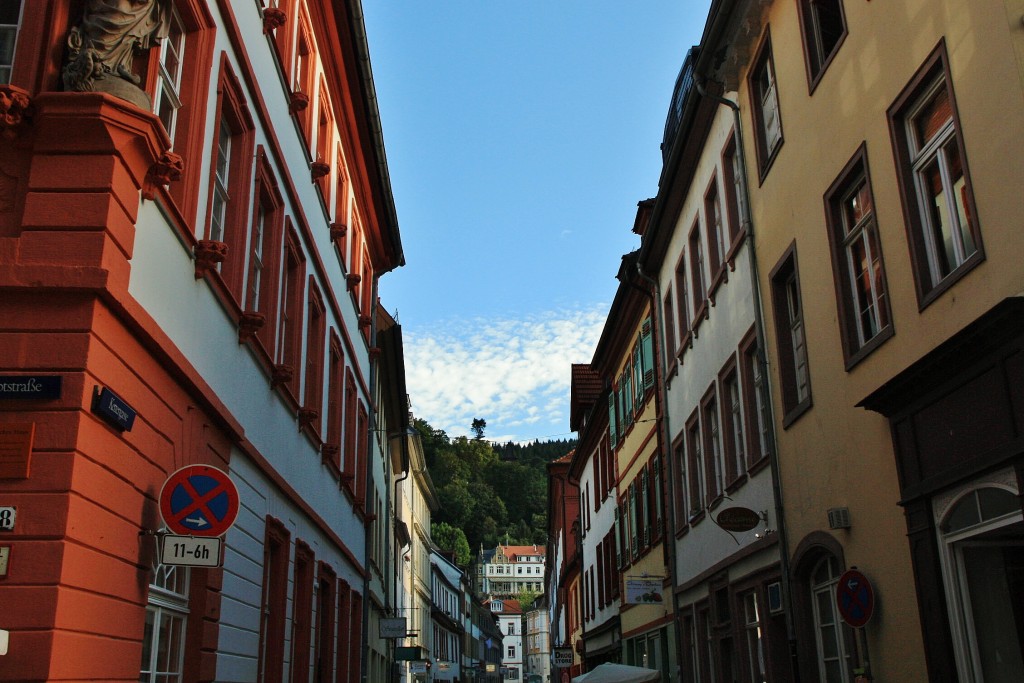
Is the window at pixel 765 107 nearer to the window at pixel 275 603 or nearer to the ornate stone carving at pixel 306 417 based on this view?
the ornate stone carving at pixel 306 417

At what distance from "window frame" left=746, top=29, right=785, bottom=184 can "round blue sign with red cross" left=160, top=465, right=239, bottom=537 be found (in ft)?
29.0

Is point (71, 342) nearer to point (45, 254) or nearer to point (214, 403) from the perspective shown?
point (45, 254)

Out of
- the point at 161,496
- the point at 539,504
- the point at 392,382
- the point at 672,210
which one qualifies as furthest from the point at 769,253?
the point at 539,504

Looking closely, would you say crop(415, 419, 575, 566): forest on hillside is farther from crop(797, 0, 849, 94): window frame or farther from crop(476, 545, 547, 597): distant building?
crop(797, 0, 849, 94): window frame

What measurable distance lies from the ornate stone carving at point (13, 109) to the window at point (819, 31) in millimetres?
8375

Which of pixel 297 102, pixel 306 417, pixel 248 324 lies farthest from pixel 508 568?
pixel 248 324

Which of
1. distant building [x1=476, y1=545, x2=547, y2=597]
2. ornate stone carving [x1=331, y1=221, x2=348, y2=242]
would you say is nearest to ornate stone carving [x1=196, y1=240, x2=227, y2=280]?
ornate stone carving [x1=331, y1=221, x2=348, y2=242]

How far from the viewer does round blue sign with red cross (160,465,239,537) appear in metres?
7.56

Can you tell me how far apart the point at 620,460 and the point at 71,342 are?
76.8 feet

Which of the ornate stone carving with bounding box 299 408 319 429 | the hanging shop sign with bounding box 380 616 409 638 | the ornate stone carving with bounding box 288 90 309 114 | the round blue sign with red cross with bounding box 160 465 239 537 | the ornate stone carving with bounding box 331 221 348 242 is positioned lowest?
the round blue sign with red cross with bounding box 160 465 239 537

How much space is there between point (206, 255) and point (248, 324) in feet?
6.36

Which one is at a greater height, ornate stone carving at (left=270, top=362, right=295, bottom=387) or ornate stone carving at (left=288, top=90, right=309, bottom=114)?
ornate stone carving at (left=288, top=90, right=309, bottom=114)

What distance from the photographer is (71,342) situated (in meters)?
6.79

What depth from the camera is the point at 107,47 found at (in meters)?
7.45
